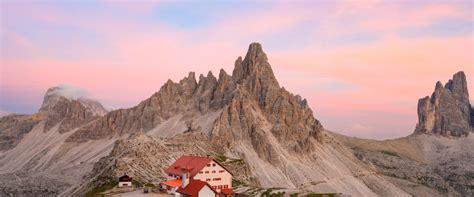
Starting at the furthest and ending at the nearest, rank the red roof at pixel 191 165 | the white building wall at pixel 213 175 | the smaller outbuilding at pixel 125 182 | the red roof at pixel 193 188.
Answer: the smaller outbuilding at pixel 125 182, the red roof at pixel 191 165, the white building wall at pixel 213 175, the red roof at pixel 193 188

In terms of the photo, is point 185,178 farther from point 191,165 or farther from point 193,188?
point 193,188

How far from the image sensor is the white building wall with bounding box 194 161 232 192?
396ft

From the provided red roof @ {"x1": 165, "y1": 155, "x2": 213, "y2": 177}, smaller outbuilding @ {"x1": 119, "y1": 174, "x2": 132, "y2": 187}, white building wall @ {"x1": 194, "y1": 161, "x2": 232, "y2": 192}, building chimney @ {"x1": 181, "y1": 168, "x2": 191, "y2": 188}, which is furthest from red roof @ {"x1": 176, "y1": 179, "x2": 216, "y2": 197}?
smaller outbuilding @ {"x1": 119, "y1": 174, "x2": 132, "y2": 187}

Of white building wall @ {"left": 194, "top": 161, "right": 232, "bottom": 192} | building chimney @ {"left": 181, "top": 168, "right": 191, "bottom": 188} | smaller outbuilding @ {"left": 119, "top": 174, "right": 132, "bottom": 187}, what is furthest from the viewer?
smaller outbuilding @ {"left": 119, "top": 174, "right": 132, "bottom": 187}

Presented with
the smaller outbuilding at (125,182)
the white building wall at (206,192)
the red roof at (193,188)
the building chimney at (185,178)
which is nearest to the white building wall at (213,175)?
the building chimney at (185,178)

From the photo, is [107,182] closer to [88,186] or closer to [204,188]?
[88,186]

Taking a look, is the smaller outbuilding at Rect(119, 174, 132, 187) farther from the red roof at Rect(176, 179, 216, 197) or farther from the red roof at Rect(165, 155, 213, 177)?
the red roof at Rect(176, 179, 216, 197)

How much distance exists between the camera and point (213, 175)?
4847 inches

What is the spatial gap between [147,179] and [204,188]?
187 feet

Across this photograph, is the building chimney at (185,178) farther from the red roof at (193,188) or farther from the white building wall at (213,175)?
the red roof at (193,188)

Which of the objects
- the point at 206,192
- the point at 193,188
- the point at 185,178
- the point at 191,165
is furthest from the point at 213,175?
the point at 206,192

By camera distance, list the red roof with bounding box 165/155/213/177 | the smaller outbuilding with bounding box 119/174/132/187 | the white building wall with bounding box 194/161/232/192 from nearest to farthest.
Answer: the white building wall with bounding box 194/161/232/192, the red roof with bounding box 165/155/213/177, the smaller outbuilding with bounding box 119/174/132/187

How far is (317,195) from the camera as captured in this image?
132375 mm

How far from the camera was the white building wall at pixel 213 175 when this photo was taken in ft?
396
